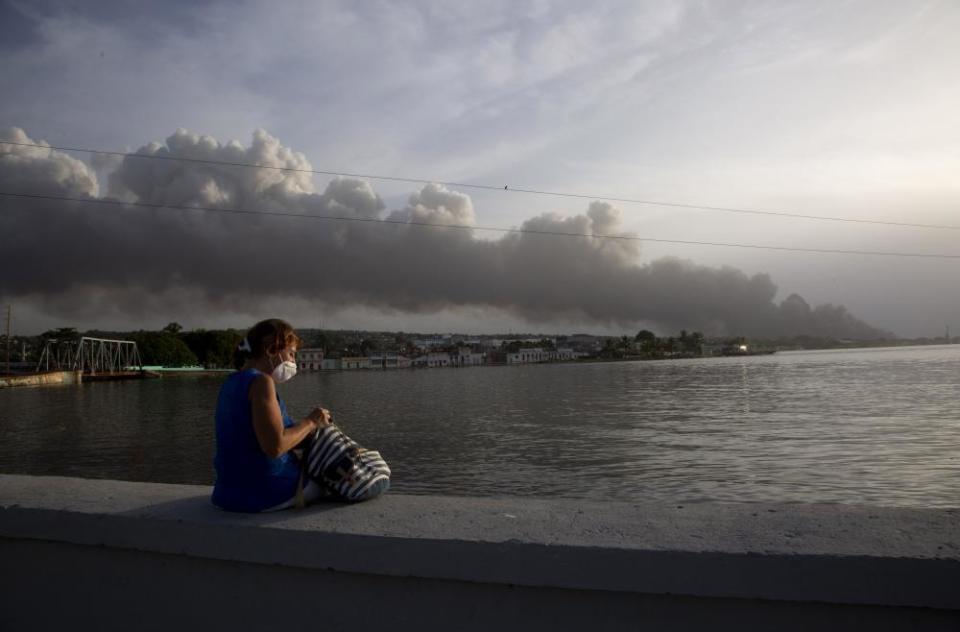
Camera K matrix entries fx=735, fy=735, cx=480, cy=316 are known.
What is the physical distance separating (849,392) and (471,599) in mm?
41420

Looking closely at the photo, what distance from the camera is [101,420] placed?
3619cm

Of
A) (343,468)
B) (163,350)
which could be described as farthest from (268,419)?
(163,350)

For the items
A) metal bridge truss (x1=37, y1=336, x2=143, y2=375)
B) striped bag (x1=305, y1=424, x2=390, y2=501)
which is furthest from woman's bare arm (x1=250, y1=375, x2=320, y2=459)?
metal bridge truss (x1=37, y1=336, x2=143, y2=375)

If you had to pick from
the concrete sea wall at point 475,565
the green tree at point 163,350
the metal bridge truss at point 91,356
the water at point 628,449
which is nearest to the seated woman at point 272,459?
the concrete sea wall at point 475,565

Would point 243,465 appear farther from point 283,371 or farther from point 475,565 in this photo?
point 475,565

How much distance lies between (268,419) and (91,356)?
5896 inches

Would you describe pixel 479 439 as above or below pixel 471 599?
below

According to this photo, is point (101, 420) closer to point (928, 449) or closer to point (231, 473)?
point (928, 449)

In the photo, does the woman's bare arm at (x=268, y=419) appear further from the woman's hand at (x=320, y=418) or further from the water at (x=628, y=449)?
the water at (x=628, y=449)

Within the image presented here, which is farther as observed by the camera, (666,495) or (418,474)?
(418,474)

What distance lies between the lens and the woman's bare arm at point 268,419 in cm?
279

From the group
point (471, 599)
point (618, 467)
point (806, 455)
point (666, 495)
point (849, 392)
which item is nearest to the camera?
point (471, 599)

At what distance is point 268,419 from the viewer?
2.79 meters

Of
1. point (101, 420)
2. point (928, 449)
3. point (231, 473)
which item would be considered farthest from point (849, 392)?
point (231, 473)
